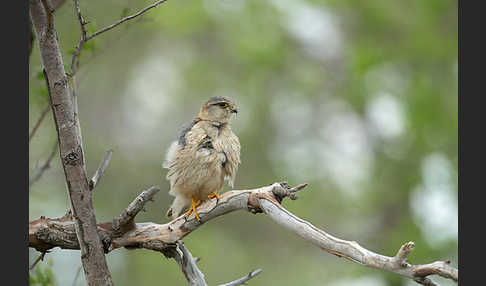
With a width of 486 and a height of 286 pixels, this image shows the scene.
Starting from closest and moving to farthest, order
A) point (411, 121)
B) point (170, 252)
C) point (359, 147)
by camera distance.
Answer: point (170, 252) → point (411, 121) → point (359, 147)

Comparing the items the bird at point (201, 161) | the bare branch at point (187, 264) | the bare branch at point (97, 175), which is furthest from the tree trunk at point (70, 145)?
the bird at point (201, 161)

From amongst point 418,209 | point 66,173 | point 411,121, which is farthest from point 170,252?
point 418,209

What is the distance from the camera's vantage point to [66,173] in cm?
338

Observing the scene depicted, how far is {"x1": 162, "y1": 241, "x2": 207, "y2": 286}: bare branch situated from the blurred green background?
21.7 ft

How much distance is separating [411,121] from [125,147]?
6.39 m

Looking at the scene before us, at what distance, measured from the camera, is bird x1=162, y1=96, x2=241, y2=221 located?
4664 mm

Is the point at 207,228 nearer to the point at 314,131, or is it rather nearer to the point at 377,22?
the point at 314,131

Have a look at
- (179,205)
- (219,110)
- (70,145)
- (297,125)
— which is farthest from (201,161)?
(297,125)

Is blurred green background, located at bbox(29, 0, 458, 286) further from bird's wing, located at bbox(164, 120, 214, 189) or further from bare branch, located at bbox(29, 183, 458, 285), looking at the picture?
bare branch, located at bbox(29, 183, 458, 285)

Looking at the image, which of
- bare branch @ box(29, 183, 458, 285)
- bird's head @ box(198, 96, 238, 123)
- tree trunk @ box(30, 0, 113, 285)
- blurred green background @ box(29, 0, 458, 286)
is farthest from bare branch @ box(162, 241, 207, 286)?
blurred green background @ box(29, 0, 458, 286)

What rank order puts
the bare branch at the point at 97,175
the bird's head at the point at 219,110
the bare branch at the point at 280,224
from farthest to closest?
the bird's head at the point at 219,110
the bare branch at the point at 97,175
the bare branch at the point at 280,224

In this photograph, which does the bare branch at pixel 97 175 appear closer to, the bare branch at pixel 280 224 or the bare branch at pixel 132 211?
the bare branch at pixel 132 211

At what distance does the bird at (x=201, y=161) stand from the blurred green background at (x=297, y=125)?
5.70 metres

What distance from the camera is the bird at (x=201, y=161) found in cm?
466
